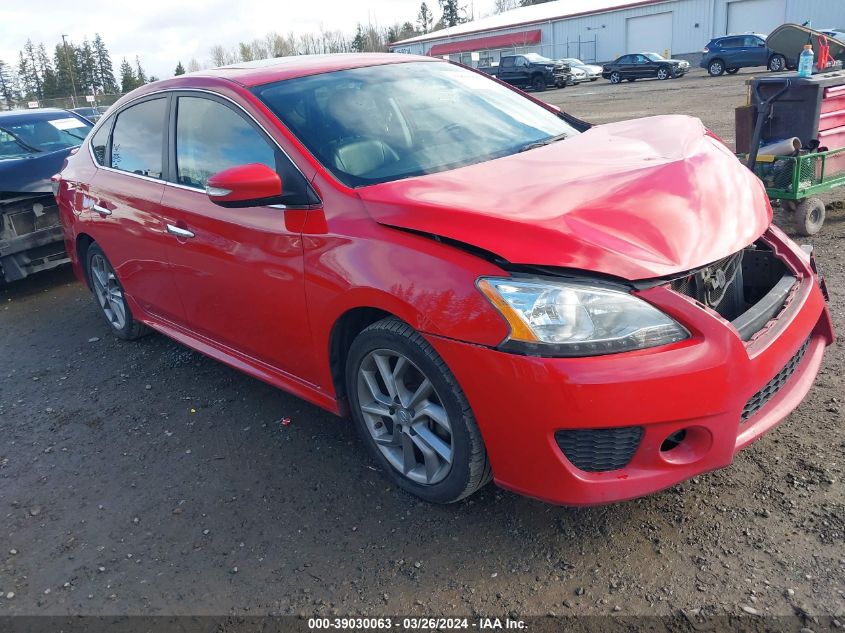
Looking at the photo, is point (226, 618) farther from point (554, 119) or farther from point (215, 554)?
point (554, 119)

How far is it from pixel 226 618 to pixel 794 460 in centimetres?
231

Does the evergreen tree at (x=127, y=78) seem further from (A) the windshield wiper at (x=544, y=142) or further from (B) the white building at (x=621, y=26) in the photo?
(A) the windshield wiper at (x=544, y=142)

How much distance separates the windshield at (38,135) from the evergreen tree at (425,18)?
10570cm

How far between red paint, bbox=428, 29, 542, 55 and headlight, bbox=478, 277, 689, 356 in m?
55.9

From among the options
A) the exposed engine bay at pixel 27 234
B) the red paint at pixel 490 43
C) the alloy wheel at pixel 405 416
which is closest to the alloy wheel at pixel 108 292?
the exposed engine bay at pixel 27 234

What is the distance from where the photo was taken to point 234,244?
333cm

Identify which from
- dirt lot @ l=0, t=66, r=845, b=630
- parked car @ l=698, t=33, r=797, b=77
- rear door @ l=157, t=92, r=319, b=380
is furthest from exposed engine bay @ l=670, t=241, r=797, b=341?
parked car @ l=698, t=33, r=797, b=77

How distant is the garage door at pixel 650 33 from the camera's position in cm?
4562

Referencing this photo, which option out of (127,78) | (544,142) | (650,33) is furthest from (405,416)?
(127,78)

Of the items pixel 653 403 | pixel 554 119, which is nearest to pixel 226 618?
pixel 653 403

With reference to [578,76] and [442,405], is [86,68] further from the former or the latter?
[442,405]

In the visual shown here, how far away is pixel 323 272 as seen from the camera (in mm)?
2898

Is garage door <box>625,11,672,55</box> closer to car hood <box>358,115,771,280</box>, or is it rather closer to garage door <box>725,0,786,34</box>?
garage door <box>725,0,786,34</box>

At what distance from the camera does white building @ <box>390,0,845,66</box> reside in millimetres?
40131
